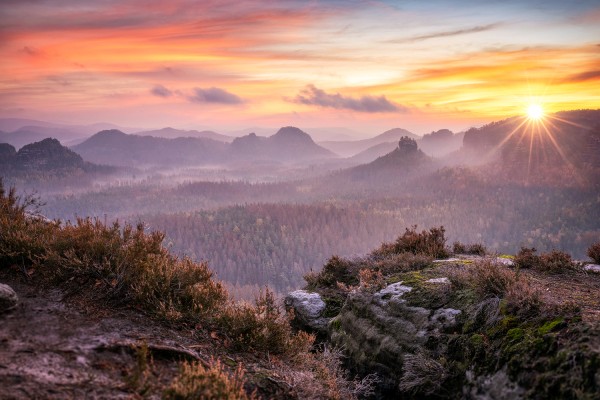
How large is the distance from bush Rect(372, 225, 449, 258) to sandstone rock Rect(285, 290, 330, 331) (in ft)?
8.77

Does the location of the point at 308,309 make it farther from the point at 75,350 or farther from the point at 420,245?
the point at 75,350

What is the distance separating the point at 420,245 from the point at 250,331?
22.8ft

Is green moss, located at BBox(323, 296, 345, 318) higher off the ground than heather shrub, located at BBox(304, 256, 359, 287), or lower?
lower

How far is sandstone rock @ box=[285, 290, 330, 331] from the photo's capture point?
10.3 meters

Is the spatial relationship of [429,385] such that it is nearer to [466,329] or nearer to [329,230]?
[466,329]

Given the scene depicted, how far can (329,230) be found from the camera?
554 ft

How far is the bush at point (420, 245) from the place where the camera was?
A: 11438 mm

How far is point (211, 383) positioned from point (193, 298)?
262 cm

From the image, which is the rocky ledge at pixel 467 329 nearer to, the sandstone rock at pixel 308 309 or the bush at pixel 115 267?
the sandstone rock at pixel 308 309

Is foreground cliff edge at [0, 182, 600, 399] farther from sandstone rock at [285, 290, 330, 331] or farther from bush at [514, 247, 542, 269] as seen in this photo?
sandstone rock at [285, 290, 330, 331]

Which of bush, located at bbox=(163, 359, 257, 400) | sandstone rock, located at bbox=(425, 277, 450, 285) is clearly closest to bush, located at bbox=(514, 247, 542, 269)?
sandstone rock, located at bbox=(425, 277, 450, 285)

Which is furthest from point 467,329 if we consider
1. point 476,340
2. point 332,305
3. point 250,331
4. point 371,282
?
point 332,305

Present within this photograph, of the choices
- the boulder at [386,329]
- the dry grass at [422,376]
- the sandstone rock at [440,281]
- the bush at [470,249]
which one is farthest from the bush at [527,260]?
the dry grass at [422,376]

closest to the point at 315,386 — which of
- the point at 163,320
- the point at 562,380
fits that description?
the point at 163,320
